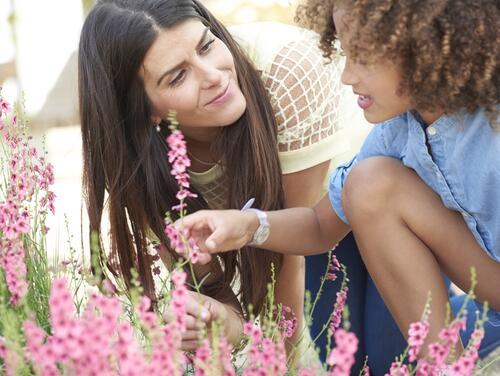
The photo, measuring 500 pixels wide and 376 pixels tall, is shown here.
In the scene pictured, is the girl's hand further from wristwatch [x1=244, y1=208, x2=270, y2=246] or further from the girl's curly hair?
the girl's curly hair

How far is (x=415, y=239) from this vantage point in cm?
204

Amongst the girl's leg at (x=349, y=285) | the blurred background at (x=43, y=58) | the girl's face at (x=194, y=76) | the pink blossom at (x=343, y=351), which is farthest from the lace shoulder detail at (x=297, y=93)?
the blurred background at (x=43, y=58)

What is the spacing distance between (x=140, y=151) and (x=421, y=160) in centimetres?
81

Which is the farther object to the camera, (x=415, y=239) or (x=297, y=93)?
(x=297, y=93)

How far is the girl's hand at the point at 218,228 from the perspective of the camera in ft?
6.22

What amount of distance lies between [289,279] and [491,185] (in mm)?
880

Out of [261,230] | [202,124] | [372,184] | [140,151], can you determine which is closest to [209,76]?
[202,124]

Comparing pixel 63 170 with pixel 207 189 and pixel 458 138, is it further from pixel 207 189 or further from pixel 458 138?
pixel 458 138

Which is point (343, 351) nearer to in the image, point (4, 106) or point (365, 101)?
point (365, 101)

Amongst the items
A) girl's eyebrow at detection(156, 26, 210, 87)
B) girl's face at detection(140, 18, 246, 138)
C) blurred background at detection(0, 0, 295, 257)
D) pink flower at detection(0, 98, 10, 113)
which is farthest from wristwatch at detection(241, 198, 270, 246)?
blurred background at detection(0, 0, 295, 257)

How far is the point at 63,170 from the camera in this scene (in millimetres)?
5332

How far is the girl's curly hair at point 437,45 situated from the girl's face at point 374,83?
0.09 feet

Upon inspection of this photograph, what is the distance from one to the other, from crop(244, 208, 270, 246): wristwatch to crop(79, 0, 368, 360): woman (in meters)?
0.19

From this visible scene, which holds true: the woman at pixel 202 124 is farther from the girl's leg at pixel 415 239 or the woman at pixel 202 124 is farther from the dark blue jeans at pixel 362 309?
the girl's leg at pixel 415 239
